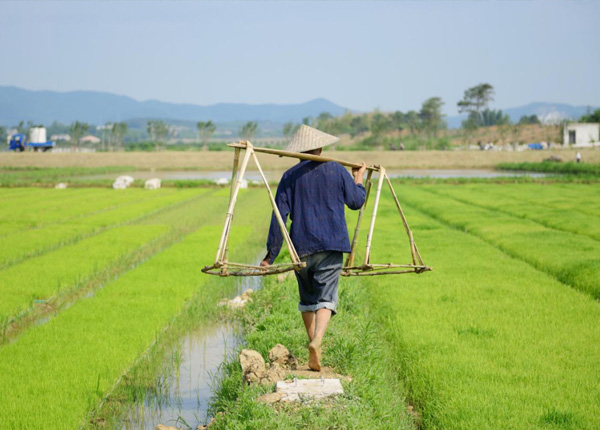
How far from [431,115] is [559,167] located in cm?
4132

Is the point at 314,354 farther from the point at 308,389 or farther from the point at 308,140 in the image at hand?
the point at 308,140

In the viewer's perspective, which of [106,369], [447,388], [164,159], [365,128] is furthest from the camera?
[365,128]

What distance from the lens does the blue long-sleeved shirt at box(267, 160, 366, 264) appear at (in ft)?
14.3

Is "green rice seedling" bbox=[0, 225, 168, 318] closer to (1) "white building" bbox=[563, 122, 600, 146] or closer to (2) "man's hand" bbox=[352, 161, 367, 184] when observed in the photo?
(2) "man's hand" bbox=[352, 161, 367, 184]

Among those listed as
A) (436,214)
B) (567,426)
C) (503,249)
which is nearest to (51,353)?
(567,426)

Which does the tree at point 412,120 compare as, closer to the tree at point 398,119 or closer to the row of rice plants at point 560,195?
the tree at point 398,119

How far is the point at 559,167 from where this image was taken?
35.3 metres

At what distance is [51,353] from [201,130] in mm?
66491

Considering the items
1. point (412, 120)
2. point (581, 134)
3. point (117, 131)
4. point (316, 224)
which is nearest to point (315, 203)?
→ point (316, 224)

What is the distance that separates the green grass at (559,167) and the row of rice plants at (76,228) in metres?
19.1

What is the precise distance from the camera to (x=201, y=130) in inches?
2798

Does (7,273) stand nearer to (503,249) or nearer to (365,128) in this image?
(503,249)

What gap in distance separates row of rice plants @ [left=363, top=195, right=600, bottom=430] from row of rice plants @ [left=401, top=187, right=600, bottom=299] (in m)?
0.33

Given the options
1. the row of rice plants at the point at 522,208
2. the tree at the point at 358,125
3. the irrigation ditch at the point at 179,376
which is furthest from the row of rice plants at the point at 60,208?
the tree at the point at 358,125
